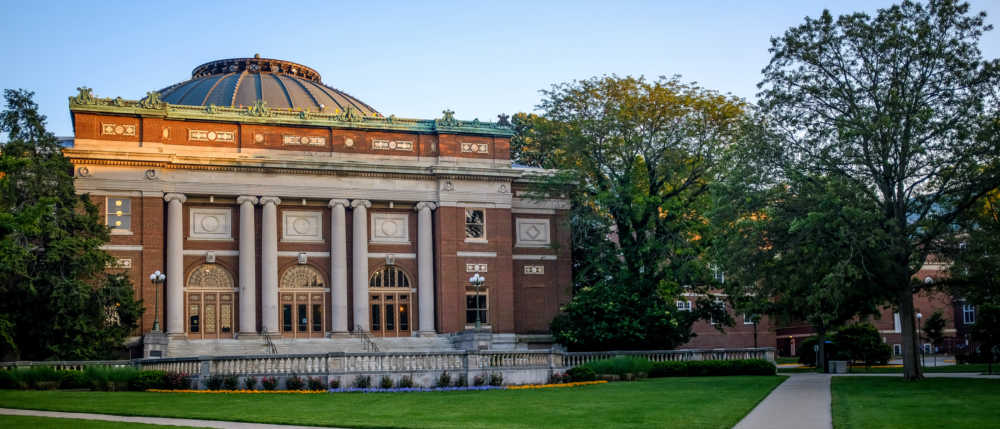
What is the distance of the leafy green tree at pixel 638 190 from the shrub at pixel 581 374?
34.8ft

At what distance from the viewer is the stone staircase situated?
4828 centimetres

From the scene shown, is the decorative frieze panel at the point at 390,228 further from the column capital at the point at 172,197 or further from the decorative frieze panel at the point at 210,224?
the column capital at the point at 172,197

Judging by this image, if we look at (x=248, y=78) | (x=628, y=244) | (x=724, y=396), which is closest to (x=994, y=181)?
(x=724, y=396)

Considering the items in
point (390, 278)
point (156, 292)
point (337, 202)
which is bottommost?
point (156, 292)

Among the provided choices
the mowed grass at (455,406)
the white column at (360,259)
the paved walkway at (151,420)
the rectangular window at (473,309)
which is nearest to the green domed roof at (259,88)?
the white column at (360,259)

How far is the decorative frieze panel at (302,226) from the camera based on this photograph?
5416cm

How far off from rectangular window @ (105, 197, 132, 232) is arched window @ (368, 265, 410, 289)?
1292 cm

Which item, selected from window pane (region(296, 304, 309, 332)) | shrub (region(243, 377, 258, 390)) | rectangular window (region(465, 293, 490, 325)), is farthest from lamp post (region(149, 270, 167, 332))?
rectangular window (region(465, 293, 490, 325))

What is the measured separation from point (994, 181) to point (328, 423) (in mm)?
23669

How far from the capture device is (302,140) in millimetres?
54375

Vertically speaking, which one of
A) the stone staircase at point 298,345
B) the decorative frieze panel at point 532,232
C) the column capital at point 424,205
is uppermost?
the column capital at point 424,205

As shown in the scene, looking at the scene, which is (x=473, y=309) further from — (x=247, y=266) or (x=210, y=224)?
(x=210, y=224)

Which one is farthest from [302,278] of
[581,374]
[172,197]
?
[581,374]

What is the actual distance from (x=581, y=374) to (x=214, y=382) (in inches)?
517
